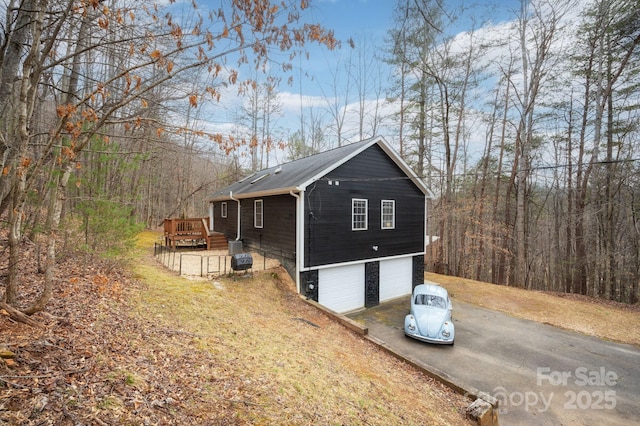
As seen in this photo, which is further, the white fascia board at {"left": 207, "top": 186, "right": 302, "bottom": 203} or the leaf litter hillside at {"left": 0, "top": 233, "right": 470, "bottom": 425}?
the white fascia board at {"left": 207, "top": 186, "right": 302, "bottom": 203}

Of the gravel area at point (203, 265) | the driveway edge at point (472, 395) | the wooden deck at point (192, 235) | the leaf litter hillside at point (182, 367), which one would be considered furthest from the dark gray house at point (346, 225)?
the driveway edge at point (472, 395)

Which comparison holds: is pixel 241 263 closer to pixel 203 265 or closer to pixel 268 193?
pixel 203 265

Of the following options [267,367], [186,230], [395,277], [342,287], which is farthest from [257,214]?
[267,367]

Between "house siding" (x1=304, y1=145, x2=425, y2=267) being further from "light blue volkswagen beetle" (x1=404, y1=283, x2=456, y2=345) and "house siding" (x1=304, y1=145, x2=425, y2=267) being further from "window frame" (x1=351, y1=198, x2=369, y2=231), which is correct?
"light blue volkswagen beetle" (x1=404, y1=283, x2=456, y2=345)

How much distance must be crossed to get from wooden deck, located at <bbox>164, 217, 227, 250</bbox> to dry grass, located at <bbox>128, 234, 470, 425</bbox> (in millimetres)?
6102

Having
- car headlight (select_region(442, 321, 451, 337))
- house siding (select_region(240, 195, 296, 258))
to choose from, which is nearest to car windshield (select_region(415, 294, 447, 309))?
car headlight (select_region(442, 321, 451, 337))

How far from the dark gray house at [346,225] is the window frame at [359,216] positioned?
4cm

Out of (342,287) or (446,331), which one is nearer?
(446,331)

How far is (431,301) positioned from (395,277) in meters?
4.08

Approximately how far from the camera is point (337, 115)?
22078mm

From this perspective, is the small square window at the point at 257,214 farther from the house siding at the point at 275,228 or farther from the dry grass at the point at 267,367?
the dry grass at the point at 267,367

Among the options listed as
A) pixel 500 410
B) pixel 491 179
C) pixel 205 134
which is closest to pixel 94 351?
pixel 205 134

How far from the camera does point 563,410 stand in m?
5.28

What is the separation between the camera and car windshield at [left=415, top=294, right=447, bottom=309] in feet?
27.7
